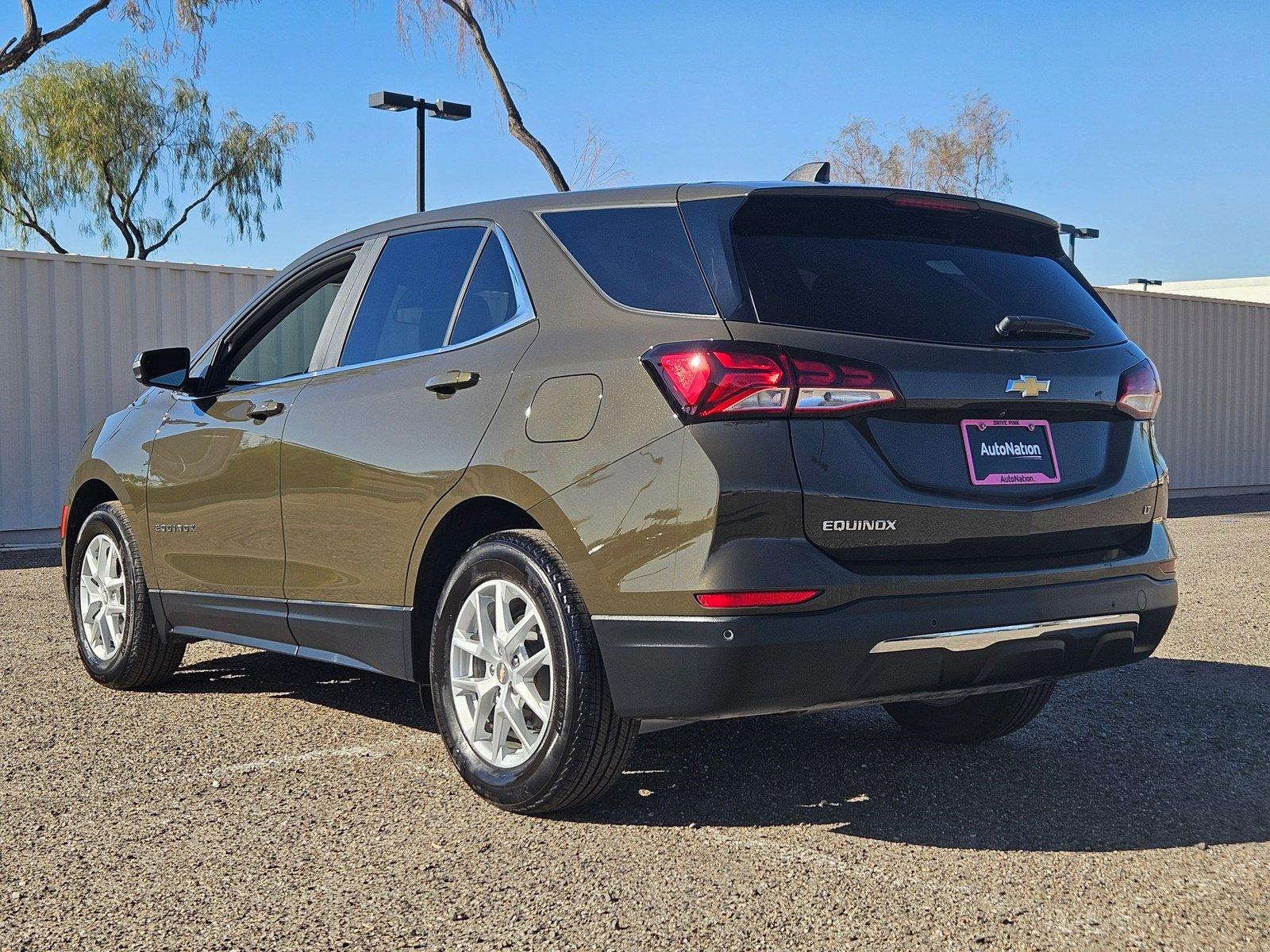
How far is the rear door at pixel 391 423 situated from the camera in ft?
13.0

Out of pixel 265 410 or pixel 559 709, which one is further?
pixel 265 410

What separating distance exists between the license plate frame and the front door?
2381 millimetres

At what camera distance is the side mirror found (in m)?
5.38

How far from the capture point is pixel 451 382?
401 cm

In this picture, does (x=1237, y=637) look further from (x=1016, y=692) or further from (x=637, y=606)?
(x=637, y=606)

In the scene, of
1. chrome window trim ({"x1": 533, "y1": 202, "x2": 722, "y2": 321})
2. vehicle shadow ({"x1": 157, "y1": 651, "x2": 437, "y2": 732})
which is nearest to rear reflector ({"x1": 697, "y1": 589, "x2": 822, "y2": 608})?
chrome window trim ({"x1": 533, "y1": 202, "x2": 722, "y2": 321})

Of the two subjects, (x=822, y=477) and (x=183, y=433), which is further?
(x=183, y=433)

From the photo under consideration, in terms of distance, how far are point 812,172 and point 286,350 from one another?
234cm

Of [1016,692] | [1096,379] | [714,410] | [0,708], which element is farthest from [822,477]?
[0,708]

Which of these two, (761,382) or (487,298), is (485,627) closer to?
(487,298)

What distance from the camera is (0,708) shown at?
17.2 feet

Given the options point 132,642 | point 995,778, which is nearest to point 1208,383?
point 995,778

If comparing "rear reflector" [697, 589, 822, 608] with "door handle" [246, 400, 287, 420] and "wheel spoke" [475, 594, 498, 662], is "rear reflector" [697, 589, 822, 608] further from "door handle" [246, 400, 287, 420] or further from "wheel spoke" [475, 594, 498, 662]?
"door handle" [246, 400, 287, 420]

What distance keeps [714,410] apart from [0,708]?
3468mm
